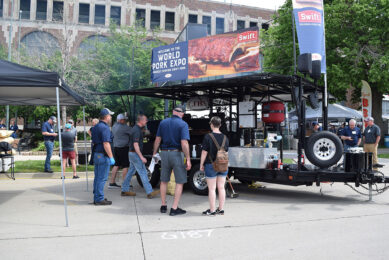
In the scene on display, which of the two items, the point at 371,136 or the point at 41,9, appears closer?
the point at 371,136

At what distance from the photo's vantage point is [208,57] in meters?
14.0

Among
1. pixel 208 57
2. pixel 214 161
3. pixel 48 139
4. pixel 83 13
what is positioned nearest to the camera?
pixel 214 161

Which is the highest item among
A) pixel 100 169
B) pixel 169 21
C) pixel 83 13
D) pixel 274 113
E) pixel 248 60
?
pixel 83 13

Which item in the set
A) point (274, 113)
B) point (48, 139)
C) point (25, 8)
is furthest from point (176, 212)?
point (25, 8)

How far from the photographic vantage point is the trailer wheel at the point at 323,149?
719cm

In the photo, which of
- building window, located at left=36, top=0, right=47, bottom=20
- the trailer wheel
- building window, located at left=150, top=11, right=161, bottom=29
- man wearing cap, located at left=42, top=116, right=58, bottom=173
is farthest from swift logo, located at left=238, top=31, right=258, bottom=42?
building window, located at left=36, top=0, right=47, bottom=20

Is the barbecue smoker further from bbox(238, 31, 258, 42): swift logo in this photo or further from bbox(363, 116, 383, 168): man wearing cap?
bbox(363, 116, 383, 168): man wearing cap

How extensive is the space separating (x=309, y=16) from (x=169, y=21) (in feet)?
124

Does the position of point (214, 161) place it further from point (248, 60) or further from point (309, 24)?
point (248, 60)

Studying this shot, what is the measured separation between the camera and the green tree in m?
20.8

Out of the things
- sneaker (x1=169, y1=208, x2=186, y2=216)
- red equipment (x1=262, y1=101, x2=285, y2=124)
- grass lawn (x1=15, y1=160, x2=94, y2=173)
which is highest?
red equipment (x1=262, y1=101, x2=285, y2=124)

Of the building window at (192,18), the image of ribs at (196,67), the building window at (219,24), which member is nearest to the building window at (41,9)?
the building window at (192,18)

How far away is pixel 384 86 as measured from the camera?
21.6m

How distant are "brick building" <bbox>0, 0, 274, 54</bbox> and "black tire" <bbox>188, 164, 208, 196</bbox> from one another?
33.8 m
